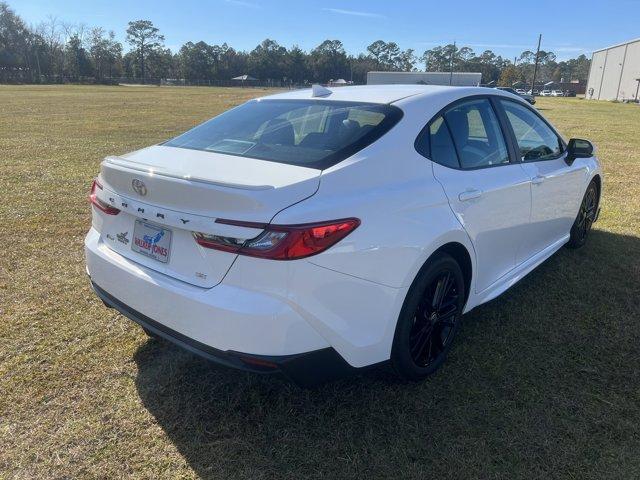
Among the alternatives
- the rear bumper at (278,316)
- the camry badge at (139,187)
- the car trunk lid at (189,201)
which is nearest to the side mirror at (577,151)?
the rear bumper at (278,316)

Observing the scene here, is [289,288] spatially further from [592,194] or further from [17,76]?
[17,76]

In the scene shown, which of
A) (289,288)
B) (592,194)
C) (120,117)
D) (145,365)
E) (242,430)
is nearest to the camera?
(289,288)

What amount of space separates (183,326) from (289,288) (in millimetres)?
577

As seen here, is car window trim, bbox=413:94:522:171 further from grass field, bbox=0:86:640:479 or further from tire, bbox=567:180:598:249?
tire, bbox=567:180:598:249

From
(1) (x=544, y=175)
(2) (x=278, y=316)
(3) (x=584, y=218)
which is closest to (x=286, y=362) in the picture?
(2) (x=278, y=316)

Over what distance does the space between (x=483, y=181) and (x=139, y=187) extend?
1.98 meters

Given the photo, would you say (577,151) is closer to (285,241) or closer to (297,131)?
(297,131)

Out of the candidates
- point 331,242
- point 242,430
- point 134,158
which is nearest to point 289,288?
point 331,242

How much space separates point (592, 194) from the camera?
17.1 feet

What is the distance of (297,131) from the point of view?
2.99 metres

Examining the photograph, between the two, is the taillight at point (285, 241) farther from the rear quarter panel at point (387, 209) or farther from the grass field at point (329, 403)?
the grass field at point (329, 403)

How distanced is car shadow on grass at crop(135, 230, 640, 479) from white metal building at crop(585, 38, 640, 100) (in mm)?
79317

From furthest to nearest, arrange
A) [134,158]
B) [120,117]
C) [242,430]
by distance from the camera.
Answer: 1. [120,117]
2. [134,158]
3. [242,430]

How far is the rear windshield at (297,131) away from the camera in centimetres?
259
